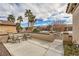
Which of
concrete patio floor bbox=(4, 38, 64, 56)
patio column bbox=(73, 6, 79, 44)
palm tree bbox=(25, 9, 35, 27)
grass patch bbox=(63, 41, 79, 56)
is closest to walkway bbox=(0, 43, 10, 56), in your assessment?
concrete patio floor bbox=(4, 38, 64, 56)

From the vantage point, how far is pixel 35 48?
211cm

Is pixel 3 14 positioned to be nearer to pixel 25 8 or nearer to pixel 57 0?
pixel 25 8

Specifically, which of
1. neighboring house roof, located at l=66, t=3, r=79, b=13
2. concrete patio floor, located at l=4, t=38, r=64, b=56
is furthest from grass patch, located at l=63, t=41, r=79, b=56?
neighboring house roof, located at l=66, t=3, r=79, b=13

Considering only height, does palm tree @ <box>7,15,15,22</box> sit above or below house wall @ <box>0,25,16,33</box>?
above

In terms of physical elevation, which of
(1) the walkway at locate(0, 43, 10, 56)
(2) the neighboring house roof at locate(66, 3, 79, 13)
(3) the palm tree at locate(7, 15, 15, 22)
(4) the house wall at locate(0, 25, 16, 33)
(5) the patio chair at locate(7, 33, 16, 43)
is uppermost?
(2) the neighboring house roof at locate(66, 3, 79, 13)

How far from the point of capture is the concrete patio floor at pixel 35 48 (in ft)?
6.87

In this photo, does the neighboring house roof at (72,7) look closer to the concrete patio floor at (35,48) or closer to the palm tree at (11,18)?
the concrete patio floor at (35,48)

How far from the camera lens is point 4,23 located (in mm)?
2084

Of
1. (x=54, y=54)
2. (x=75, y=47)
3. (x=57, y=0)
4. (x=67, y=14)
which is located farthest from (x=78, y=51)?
(x=57, y=0)

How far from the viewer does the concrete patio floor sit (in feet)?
6.87

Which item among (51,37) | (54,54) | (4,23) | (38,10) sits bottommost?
(54,54)

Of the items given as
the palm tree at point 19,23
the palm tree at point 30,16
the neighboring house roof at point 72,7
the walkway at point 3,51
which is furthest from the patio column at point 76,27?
the walkway at point 3,51

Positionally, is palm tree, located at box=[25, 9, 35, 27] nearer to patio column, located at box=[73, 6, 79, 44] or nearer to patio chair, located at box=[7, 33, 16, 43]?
patio chair, located at box=[7, 33, 16, 43]

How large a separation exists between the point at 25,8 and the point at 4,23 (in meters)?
0.30
